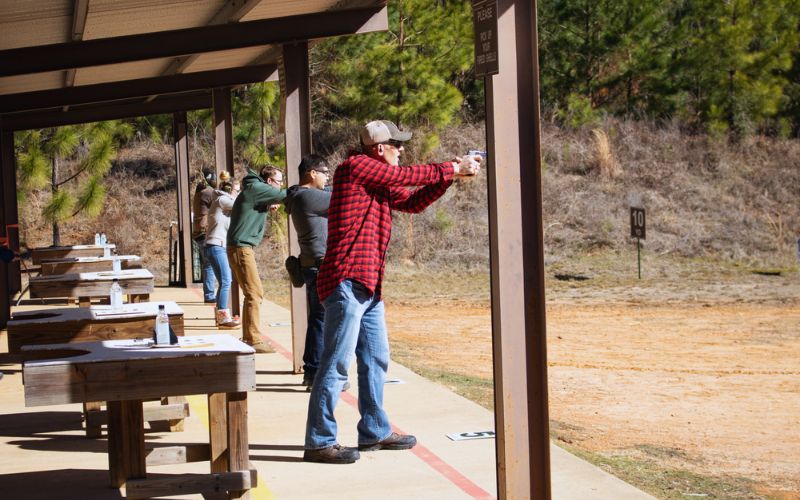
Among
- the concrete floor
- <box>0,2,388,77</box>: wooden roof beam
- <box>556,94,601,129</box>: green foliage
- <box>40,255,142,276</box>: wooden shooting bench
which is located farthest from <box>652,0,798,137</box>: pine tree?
the concrete floor

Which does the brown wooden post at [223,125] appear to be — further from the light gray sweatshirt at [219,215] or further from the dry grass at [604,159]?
the dry grass at [604,159]

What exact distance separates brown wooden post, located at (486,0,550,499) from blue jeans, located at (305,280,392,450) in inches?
60.5

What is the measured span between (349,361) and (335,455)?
0.57 meters

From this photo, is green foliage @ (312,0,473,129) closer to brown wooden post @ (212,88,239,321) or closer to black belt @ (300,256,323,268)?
brown wooden post @ (212,88,239,321)

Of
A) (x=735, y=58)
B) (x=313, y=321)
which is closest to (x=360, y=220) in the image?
(x=313, y=321)

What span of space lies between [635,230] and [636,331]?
318 inches

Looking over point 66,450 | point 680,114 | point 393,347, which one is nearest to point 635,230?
point 680,114

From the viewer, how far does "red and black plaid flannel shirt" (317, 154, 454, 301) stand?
5.88 meters

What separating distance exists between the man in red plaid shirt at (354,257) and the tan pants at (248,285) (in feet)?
13.8

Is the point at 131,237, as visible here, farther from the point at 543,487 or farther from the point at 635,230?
the point at 543,487

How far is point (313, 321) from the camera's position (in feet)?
26.2

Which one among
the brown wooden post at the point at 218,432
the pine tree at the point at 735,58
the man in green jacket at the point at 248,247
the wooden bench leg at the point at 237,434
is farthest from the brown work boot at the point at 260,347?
the pine tree at the point at 735,58

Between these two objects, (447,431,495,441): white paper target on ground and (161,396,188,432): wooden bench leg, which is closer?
(447,431,495,441): white paper target on ground

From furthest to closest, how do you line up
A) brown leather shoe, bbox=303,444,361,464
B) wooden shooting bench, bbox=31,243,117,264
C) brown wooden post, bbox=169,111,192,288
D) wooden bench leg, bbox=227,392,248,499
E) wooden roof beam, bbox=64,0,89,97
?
1. brown wooden post, bbox=169,111,192,288
2. wooden shooting bench, bbox=31,243,117,264
3. wooden roof beam, bbox=64,0,89,97
4. brown leather shoe, bbox=303,444,361,464
5. wooden bench leg, bbox=227,392,248,499
